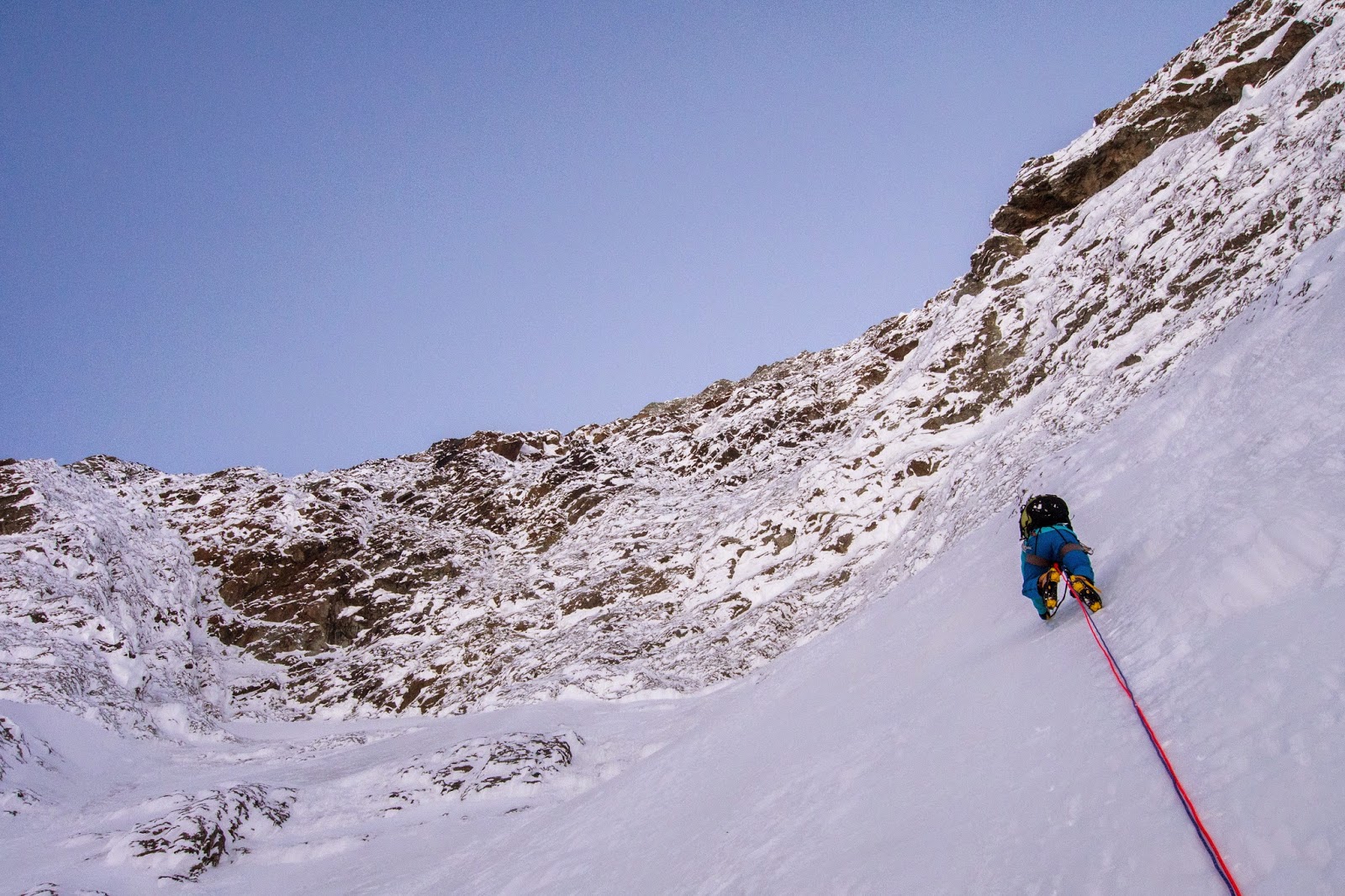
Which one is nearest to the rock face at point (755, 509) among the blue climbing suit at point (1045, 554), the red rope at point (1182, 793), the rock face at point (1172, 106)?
the rock face at point (1172, 106)

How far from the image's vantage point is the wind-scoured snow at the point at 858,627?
4105mm

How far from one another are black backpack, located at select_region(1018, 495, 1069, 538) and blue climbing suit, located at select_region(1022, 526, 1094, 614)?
0.27 feet

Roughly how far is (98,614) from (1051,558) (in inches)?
1858

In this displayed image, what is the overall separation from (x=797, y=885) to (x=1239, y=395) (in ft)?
26.8

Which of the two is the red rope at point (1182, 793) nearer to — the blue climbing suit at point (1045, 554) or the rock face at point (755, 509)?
the blue climbing suit at point (1045, 554)

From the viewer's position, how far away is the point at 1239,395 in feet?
29.3

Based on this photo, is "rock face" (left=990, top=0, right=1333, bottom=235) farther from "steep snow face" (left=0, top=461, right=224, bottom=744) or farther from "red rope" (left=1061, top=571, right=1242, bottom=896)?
"steep snow face" (left=0, top=461, right=224, bottom=744)

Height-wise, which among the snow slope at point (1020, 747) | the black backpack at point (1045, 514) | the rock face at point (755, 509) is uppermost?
the rock face at point (755, 509)

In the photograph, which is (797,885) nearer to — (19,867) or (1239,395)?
(1239,395)

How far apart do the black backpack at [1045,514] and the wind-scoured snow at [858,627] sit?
0.78 metres

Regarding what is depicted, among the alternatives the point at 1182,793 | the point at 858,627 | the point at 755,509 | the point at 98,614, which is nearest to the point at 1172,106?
the point at 755,509

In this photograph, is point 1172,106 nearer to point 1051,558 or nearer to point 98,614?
point 1051,558

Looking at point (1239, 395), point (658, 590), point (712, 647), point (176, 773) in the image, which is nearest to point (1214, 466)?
point (1239, 395)

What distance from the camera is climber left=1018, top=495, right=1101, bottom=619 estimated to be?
6715 millimetres
